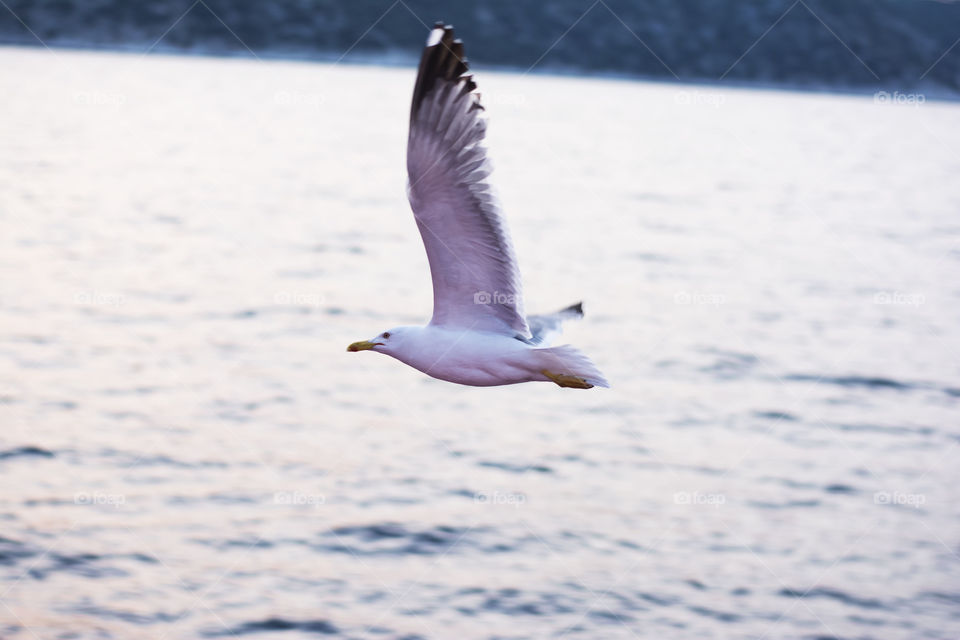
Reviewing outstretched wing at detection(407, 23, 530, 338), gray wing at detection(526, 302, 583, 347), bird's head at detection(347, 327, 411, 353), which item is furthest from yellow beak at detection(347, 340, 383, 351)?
gray wing at detection(526, 302, 583, 347)

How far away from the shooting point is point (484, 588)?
49.6 feet

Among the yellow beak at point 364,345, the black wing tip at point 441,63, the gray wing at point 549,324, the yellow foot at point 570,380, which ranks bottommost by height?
the yellow foot at point 570,380

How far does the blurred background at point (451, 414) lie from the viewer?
1500cm

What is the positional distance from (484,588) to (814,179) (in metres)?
57.1

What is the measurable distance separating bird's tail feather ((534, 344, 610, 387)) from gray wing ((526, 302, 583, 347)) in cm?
117

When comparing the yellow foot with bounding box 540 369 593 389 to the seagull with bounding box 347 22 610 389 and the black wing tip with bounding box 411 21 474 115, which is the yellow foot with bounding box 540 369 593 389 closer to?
the seagull with bounding box 347 22 610 389

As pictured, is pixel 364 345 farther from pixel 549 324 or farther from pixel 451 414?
pixel 451 414

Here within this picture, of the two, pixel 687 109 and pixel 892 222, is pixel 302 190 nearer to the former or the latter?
pixel 892 222

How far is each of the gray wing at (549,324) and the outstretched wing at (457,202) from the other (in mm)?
966

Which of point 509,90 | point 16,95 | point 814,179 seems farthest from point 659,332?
point 509,90

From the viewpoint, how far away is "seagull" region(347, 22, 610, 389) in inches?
298

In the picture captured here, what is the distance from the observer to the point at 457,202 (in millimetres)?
7859

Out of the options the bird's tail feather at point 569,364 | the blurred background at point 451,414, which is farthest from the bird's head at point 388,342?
the blurred background at point 451,414

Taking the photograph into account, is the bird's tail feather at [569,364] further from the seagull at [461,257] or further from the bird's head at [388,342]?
the bird's head at [388,342]
